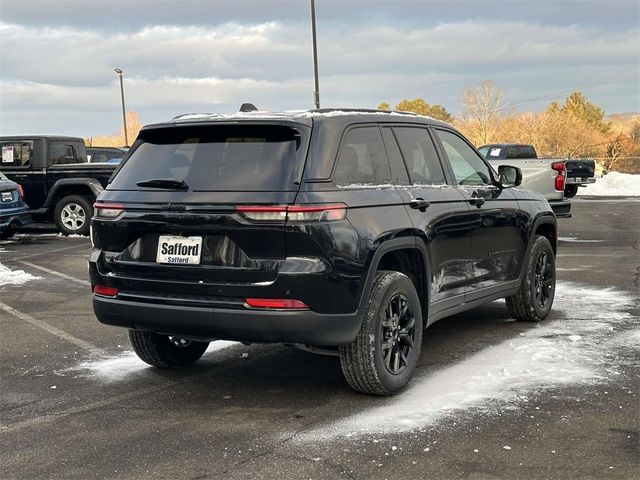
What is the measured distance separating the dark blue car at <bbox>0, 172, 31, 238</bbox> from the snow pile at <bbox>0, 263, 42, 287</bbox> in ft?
13.5

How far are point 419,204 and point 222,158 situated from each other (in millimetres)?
1365

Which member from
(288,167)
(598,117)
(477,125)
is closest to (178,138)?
(288,167)

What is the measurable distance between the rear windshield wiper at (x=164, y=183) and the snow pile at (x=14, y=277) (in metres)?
5.86

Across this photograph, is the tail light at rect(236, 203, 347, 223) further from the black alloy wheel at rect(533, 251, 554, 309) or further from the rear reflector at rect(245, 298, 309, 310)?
the black alloy wheel at rect(533, 251, 554, 309)

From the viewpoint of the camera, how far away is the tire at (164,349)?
5.59m

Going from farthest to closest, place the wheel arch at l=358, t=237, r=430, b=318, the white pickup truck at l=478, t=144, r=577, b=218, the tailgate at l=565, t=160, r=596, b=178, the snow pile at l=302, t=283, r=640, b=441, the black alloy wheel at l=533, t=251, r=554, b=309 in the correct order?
the tailgate at l=565, t=160, r=596, b=178
the white pickup truck at l=478, t=144, r=577, b=218
the black alloy wheel at l=533, t=251, r=554, b=309
the wheel arch at l=358, t=237, r=430, b=318
the snow pile at l=302, t=283, r=640, b=441

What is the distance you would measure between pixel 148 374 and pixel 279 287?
173 cm

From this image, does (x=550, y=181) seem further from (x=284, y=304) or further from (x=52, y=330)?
(x=284, y=304)

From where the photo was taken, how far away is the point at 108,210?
4.94m

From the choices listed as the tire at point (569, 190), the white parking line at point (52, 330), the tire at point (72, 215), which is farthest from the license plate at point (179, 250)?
the tire at point (569, 190)

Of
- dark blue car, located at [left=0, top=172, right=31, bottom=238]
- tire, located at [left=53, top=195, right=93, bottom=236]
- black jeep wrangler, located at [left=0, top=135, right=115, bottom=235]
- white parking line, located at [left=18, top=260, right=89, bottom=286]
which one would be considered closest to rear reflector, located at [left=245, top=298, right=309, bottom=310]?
white parking line, located at [left=18, top=260, right=89, bottom=286]

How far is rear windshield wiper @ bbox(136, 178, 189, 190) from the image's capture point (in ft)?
15.4

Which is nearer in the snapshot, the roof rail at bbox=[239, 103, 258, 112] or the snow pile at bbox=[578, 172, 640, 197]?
the roof rail at bbox=[239, 103, 258, 112]

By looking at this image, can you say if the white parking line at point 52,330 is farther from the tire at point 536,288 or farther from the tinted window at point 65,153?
the tinted window at point 65,153
